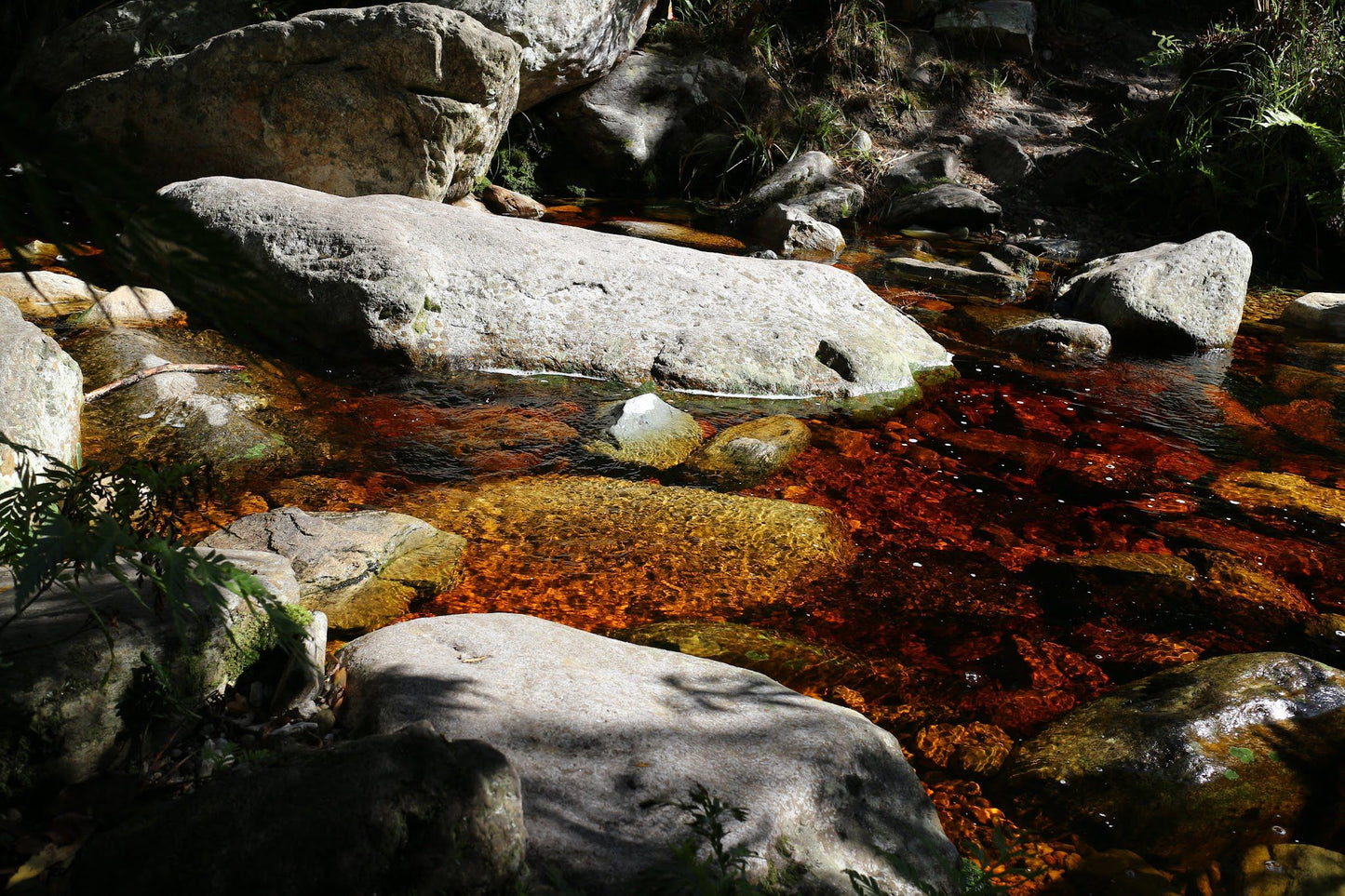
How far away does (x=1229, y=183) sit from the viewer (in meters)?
10.1

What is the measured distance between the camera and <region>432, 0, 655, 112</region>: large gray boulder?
9.38 metres

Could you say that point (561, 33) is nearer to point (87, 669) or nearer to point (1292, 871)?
point (87, 669)

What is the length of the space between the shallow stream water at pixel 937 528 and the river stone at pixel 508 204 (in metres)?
5.04

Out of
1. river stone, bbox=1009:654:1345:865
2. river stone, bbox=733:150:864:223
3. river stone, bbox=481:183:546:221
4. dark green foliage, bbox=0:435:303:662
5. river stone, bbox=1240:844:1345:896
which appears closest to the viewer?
dark green foliage, bbox=0:435:303:662

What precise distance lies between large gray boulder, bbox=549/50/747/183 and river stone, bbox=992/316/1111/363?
19.2 ft

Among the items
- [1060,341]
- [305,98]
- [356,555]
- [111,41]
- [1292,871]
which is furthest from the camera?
[111,41]

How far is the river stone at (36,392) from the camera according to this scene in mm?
3326

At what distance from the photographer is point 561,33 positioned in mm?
9828

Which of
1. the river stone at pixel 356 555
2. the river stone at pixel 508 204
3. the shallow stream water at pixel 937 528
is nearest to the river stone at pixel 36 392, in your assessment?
the shallow stream water at pixel 937 528

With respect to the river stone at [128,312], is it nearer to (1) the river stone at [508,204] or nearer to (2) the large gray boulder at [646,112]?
(1) the river stone at [508,204]

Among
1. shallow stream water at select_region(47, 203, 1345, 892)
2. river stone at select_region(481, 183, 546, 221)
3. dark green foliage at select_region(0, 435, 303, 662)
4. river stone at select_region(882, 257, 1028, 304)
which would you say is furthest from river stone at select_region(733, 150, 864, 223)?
dark green foliage at select_region(0, 435, 303, 662)

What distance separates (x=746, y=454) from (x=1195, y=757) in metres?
2.33

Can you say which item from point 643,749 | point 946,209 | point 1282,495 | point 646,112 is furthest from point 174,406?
point 946,209

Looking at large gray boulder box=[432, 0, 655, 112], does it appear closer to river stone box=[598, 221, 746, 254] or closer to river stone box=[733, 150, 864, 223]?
river stone box=[598, 221, 746, 254]
